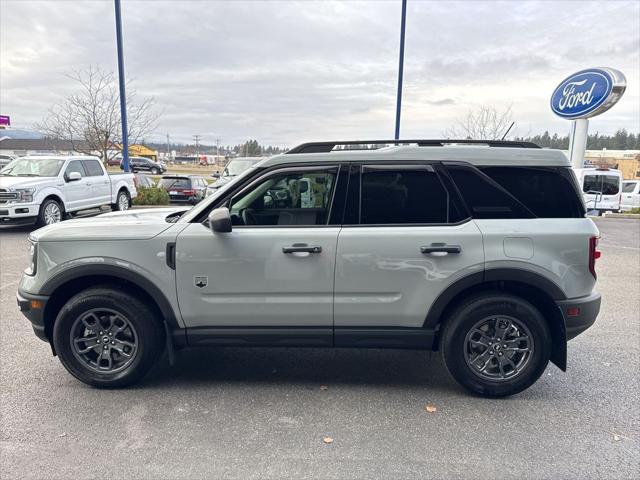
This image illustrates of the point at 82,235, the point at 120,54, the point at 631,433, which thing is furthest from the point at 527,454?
the point at 120,54

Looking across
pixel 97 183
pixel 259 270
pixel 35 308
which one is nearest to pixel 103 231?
pixel 35 308

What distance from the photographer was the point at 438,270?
3340 millimetres

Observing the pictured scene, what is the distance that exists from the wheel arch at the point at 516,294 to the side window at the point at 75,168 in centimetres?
1104

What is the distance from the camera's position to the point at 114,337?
139 inches

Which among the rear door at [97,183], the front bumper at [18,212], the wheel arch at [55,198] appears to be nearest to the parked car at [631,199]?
the rear door at [97,183]

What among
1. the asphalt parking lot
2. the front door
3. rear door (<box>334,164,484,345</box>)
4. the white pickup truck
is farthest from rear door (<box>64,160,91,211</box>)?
rear door (<box>334,164,484,345</box>)

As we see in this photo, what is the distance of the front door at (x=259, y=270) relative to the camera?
335cm

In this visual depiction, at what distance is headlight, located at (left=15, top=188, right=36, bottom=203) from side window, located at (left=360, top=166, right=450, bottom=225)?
999cm

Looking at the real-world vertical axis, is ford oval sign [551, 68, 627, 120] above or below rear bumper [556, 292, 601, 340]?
above

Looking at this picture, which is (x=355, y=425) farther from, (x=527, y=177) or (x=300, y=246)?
(x=527, y=177)

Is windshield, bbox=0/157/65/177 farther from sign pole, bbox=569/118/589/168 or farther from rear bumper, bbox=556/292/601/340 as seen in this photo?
sign pole, bbox=569/118/589/168

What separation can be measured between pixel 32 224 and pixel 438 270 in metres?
12.1

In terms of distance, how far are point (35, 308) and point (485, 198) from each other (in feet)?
11.7

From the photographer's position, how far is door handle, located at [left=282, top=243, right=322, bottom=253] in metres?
3.31
